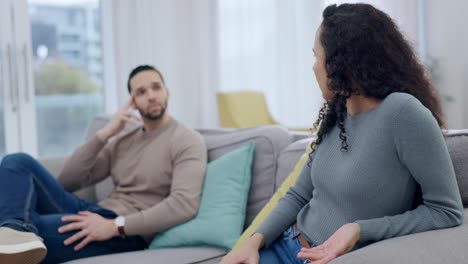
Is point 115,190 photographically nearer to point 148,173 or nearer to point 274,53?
point 148,173

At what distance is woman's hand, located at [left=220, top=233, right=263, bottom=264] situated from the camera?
1.33 m

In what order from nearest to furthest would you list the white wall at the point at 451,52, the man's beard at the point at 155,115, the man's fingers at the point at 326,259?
the man's fingers at the point at 326,259
the man's beard at the point at 155,115
the white wall at the point at 451,52

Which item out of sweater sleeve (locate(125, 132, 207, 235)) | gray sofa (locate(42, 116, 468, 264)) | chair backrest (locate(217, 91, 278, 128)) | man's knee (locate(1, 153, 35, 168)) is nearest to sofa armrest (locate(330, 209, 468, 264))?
gray sofa (locate(42, 116, 468, 264))

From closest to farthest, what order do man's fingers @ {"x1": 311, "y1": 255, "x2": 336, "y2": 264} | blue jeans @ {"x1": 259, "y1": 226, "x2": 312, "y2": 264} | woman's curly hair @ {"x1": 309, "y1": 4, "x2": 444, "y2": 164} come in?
man's fingers @ {"x1": 311, "y1": 255, "x2": 336, "y2": 264} < woman's curly hair @ {"x1": 309, "y1": 4, "x2": 444, "y2": 164} < blue jeans @ {"x1": 259, "y1": 226, "x2": 312, "y2": 264}

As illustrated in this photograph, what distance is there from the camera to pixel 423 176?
1.12 metres

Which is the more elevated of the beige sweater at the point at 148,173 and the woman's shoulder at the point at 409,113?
the woman's shoulder at the point at 409,113

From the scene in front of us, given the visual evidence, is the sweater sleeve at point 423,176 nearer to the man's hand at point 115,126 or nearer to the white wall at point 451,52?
the man's hand at point 115,126

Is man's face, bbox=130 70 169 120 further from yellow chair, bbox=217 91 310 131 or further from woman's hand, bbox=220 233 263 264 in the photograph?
yellow chair, bbox=217 91 310 131

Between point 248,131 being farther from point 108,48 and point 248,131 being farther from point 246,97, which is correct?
point 108,48

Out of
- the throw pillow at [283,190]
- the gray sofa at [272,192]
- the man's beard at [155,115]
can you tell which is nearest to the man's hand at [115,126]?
the man's beard at [155,115]

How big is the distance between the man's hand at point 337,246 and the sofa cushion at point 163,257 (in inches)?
24.1

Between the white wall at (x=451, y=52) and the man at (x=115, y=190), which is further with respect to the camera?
the white wall at (x=451, y=52)

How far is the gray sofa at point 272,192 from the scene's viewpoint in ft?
3.37

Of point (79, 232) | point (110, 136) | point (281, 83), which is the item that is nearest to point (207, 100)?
point (281, 83)
